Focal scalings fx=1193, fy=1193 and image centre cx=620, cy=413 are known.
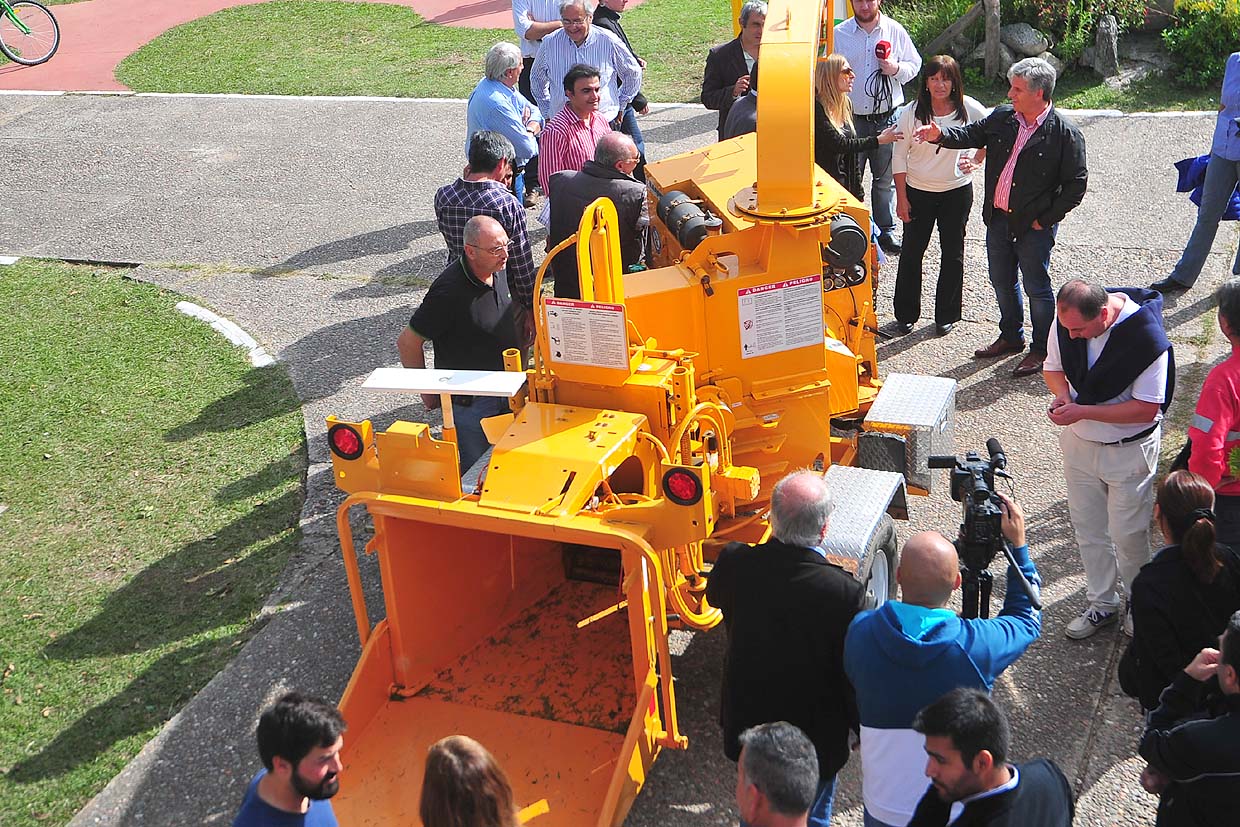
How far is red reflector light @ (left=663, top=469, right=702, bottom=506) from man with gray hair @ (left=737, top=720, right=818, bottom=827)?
3.64 ft

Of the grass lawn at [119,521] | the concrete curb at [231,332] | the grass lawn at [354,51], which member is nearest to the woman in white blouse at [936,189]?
the grass lawn at [119,521]

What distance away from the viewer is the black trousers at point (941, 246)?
8.11 metres

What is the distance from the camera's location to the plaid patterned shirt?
6.77m

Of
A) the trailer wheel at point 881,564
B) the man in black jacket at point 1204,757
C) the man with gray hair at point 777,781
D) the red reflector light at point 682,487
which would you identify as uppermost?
the red reflector light at point 682,487

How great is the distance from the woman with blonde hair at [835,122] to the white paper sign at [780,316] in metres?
2.15

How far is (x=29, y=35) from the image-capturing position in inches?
672

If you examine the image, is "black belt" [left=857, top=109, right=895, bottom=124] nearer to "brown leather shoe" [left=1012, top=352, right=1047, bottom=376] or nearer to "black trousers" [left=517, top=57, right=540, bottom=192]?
"brown leather shoe" [left=1012, top=352, right=1047, bottom=376]

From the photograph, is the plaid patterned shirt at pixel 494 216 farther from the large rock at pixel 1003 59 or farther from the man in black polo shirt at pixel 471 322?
the large rock at pixel 1003 59

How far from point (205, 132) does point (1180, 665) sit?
1257 cm

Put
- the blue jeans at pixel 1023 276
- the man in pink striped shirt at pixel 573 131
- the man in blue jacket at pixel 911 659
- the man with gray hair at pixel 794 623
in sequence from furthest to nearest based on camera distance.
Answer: the man in pink striped shirt at pixel 573 131
the blue jeans at pixel 1023 276
the man with gray hair at pixel 794 623
the man in blue jacket at pixel 911 659

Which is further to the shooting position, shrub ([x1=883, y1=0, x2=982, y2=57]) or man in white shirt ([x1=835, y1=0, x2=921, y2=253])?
shrub ([x1=883, y1=0, x2=982, y2=57])

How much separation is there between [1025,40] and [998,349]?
19.8 feet

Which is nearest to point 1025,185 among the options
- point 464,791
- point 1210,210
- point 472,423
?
point 1210,210

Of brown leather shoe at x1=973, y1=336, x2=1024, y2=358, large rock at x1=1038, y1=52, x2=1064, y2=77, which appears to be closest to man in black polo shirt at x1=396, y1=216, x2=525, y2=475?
brown leather shoe at x1=973, y1=336, x2=1024, y2=358
